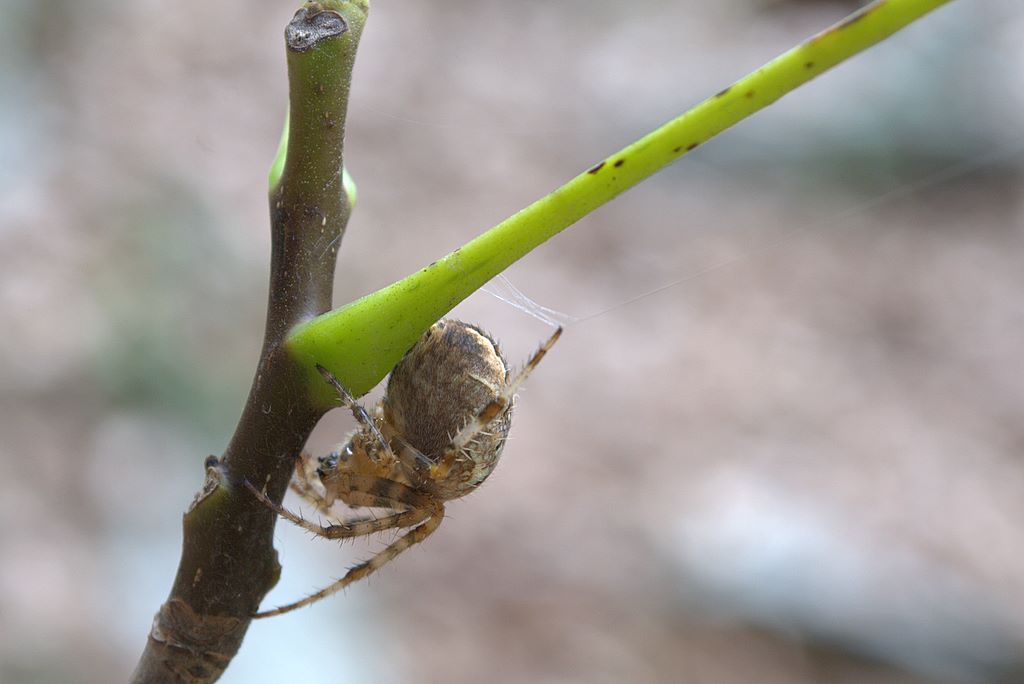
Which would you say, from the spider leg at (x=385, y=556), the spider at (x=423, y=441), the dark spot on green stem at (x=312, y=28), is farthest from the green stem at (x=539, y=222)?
the spider leg at (x=385, y=556)

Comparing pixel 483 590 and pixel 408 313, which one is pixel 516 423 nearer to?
pixel 483 590

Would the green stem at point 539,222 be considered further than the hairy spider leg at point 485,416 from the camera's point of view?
No

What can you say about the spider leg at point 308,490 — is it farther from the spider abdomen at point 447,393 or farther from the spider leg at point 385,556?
the spider abdomen at point 447,393

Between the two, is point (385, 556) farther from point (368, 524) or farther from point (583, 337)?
point (583, 337)

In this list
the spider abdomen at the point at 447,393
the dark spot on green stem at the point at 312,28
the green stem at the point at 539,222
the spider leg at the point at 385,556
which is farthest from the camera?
the spider leg at the point at 385,556

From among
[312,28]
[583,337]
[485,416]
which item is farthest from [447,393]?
[583,337]

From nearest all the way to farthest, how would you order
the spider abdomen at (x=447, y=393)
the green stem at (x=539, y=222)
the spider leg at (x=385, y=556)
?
the green stem at (x=539, y=222), the spider abdomen at (x=447, y=393), the spider leg at (x=385, y=556)

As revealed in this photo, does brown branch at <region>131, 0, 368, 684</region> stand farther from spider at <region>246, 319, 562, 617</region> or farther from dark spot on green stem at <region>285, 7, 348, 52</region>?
spider at <region>246, 319, 562, 617</region>
